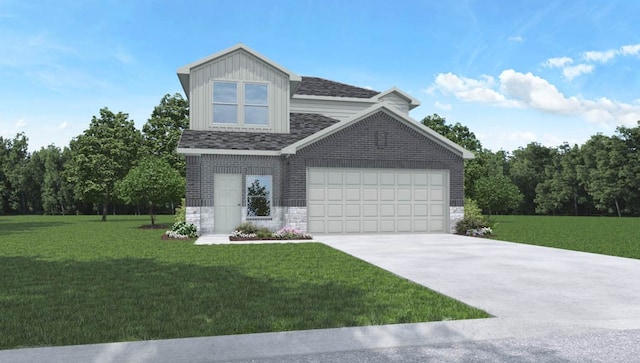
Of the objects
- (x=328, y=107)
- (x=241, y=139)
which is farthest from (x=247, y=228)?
(x=328, y=107)

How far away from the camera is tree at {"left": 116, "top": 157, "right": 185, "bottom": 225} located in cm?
2834

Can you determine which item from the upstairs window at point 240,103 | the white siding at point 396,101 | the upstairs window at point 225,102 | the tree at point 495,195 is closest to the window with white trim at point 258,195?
the upstairs window at point 240,103

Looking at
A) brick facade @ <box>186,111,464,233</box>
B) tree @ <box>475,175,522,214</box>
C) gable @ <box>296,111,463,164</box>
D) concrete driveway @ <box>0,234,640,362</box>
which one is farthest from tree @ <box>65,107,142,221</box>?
concrete driveway @ <box>0,234,640,362</box>

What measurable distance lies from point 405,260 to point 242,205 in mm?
9584

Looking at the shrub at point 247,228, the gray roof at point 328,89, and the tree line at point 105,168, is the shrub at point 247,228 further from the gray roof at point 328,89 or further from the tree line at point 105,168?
the tree line at point 105,168

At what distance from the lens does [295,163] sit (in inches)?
774

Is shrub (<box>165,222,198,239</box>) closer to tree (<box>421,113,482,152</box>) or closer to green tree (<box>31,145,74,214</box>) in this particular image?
tree (<box>421,113,482,152</box>)

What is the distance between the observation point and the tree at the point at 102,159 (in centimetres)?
4022

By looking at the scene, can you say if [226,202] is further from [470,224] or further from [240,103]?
[470,224]

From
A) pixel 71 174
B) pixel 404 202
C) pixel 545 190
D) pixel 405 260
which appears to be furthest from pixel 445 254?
pixel 545 190

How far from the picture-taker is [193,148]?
19.1 m

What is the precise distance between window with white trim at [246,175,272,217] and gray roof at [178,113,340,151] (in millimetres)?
1274

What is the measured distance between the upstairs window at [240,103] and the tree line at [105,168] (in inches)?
354

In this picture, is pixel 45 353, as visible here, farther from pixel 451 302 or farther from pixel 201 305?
pixel 451 302
